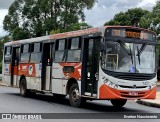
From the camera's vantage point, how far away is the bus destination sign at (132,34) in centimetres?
1666

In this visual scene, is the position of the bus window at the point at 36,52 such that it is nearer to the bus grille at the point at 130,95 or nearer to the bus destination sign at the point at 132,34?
the bus destination sign at the point at 132,34

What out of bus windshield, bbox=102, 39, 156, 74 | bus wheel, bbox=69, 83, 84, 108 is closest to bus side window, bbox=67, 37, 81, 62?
bus wheel, bbox=69, 83, 84, 108

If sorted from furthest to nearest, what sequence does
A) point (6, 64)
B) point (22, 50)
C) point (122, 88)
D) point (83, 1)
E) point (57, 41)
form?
point (83, 1) < point (6, 64) < point (22, 50) < point (57, 41) < point (122, 88)

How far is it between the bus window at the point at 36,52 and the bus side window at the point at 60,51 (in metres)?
2.07

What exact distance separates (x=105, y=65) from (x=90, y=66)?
0.98 meters

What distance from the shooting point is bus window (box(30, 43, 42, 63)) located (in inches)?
865

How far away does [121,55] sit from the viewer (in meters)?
16.5

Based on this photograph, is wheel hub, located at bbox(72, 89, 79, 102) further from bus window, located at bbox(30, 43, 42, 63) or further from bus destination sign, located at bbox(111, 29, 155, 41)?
bus window, located at bbox(30, 43, 42, 63)

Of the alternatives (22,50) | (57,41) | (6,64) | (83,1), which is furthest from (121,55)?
(83,1)

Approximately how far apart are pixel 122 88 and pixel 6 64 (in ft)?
39.0

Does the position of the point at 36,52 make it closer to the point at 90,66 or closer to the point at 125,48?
the point at 90,66

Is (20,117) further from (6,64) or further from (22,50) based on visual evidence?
(6,64)

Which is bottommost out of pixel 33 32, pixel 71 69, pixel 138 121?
pixel 138 121

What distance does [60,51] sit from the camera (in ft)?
64.4
